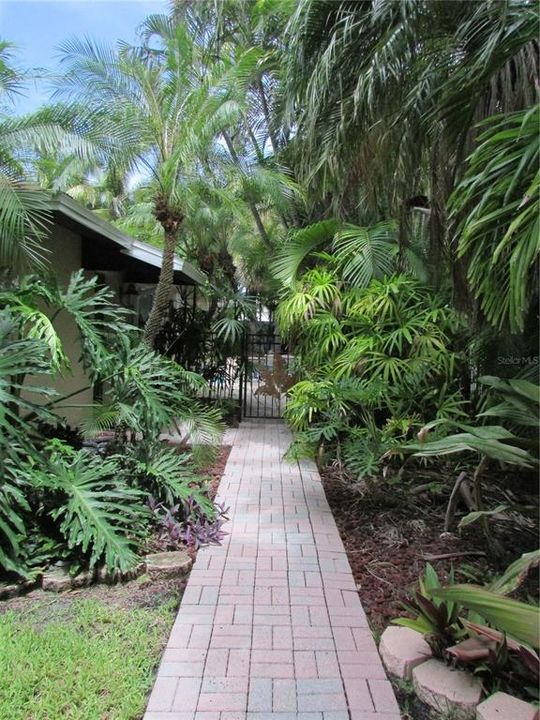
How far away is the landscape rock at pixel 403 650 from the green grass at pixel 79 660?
125 centimetres

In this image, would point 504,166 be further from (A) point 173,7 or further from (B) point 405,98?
(A) point 173,7

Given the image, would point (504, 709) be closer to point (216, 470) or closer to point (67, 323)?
point (216, 470)

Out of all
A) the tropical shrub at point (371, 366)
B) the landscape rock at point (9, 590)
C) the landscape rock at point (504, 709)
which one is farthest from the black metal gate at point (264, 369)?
the landscape rock at point (504, 709)

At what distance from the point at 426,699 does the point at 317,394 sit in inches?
156

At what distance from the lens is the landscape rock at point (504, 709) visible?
7.22 feet

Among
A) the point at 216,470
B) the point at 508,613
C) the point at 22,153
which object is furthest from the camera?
the point at 216,470

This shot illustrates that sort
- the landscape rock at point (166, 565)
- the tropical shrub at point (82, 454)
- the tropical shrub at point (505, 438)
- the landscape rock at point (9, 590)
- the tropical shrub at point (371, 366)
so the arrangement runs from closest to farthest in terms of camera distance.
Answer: the tropical shrub at point (505, 438) < the landscape rock at point (9, 590) < the tropical shrub at point (82, 454) < the landscape rock at point (166, 565) < the tropical shrub at point (371, 366)

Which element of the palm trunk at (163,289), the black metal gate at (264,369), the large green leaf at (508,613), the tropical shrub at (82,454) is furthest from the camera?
the black metal gate at (264,369)

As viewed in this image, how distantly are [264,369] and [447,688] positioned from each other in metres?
7.96

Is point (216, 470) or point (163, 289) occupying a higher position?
point (163, 289)

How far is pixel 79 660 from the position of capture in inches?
109

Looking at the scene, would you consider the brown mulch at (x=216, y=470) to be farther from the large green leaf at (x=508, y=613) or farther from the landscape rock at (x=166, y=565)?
the large green leaf at (x=508, y=613)

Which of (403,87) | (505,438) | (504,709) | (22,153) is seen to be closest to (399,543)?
(505,438)

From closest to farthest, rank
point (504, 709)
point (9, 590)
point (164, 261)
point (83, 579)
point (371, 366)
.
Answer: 1. point (504, 709)
2. point (9, 590)
3. point (83, 579)
4. point (371, 366)
5. point (164, 261)
